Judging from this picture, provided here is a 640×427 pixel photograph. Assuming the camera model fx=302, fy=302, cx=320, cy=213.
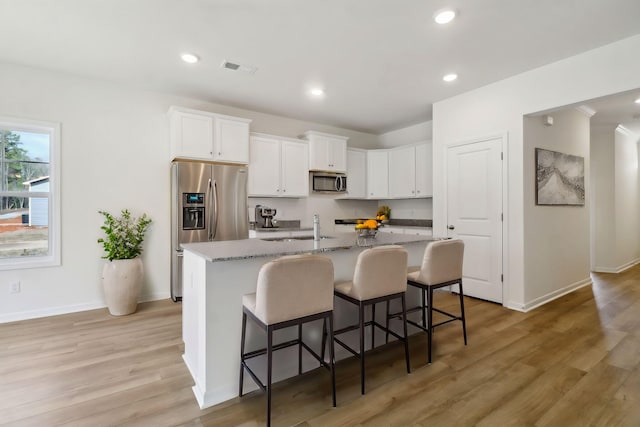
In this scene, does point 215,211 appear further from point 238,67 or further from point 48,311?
point 48,311

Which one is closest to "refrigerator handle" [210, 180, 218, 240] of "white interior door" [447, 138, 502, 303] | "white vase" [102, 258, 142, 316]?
"white vase" [102, 258, 142, 316]

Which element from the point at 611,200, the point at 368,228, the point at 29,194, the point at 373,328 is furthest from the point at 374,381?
the point at 611,200

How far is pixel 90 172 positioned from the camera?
3.58m

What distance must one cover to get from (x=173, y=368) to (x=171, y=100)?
3337 millimetres

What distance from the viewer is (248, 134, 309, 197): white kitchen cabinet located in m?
4.46

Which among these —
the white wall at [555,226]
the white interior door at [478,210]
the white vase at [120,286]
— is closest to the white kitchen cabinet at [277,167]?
the white vase at [120,286]

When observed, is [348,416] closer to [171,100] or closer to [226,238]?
[226,238]

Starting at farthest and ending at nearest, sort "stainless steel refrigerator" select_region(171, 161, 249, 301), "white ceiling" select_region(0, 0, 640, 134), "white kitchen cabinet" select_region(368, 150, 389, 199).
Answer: "white kitchen cabinet" select_region(368, 150, 389, 199) < "stainless steel refrigerator" select_region(171, 161, 249, 301) < "white ceiling" select_region(0, 0, 640, 134)

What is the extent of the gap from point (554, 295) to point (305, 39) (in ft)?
14.0

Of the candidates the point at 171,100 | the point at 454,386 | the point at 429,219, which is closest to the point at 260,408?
the point at 454,386

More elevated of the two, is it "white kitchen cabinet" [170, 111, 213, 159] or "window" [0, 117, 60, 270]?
"white kitchen cabinet" [170, 111, 213, 159]

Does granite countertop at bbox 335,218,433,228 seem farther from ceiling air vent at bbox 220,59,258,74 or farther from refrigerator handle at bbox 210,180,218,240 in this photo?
ceiling air vent at bbox 220,59,258,74

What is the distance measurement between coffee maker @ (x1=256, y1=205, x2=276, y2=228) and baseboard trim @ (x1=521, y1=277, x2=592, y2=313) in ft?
11.1

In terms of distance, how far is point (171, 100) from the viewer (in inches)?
159
